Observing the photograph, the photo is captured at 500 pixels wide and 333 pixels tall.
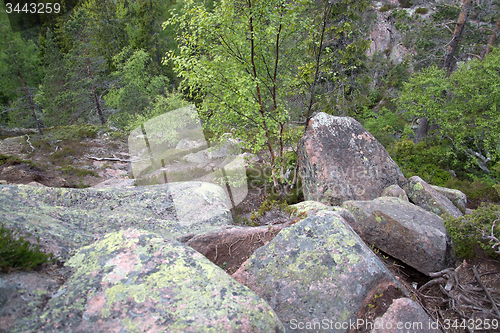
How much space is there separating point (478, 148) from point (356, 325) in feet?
53.8

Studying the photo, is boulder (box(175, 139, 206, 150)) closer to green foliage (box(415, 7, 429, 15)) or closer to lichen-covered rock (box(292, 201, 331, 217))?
lichen-covered rock (box(292, 201, 331, 217))

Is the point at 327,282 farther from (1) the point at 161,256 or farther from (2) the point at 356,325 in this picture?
(1) the point at 161,256

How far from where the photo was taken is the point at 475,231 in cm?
623

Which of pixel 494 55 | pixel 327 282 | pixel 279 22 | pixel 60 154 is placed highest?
pixel 279 22

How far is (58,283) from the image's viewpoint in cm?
328

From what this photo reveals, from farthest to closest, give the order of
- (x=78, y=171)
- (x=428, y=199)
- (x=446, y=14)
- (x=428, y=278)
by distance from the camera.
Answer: (x=446, y=14)
(x=78, y=171)
(x=428, y=199)
(x=428, y=278)

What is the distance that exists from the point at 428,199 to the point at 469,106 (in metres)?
9.37

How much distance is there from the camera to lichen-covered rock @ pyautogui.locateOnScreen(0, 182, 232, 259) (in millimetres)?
4176

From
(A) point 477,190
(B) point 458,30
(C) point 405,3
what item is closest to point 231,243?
(A) point 477,190

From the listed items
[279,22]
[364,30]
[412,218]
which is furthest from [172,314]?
[364,30]

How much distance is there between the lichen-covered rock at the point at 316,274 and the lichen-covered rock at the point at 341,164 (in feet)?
17.0

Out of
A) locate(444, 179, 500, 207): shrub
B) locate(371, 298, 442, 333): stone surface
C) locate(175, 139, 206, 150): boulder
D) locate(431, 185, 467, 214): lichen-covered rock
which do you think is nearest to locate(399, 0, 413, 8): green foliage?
locate(444, 179, 500, 207): shrub

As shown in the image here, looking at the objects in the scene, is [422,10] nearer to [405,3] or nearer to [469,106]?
[405,3]

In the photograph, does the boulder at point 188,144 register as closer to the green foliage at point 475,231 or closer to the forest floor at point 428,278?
the forest floor at point 428,278
